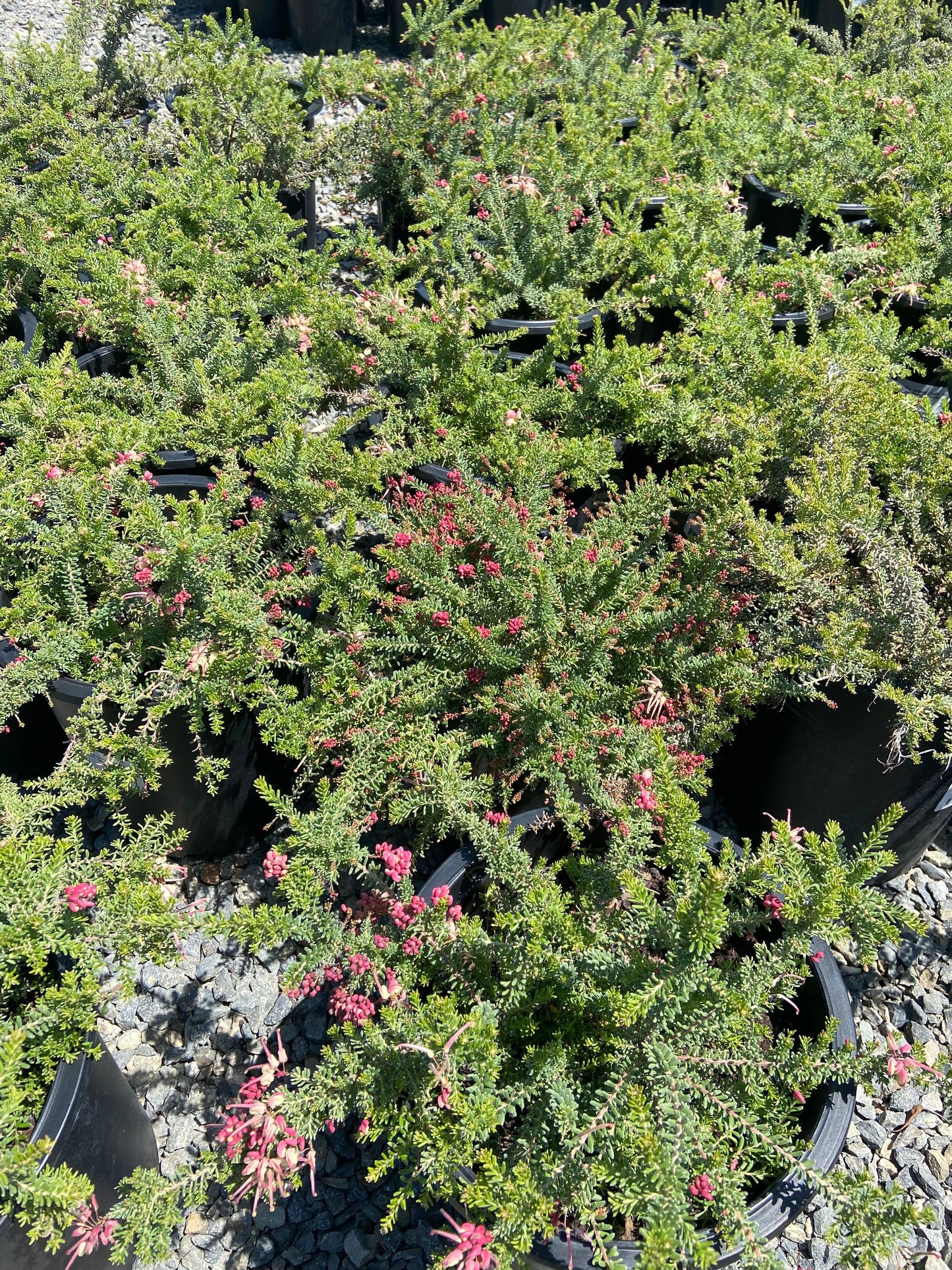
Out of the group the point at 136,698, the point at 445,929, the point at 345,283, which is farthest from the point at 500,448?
the point at 345,283

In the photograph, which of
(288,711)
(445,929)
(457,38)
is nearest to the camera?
(445,929)

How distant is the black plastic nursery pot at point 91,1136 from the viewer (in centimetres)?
151

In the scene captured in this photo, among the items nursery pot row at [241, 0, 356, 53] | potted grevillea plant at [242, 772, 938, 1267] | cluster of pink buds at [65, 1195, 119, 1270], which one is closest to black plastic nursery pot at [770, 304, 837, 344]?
potted grevillea plant at [242, 772, 938, 1267]

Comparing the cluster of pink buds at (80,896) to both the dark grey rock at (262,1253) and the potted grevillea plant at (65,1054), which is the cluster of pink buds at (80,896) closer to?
the potted grevillea plant at (65,1054)

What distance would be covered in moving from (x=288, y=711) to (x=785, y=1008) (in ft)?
4.26

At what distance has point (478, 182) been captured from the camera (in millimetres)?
3670

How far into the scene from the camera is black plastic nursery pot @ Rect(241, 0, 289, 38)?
6.86m

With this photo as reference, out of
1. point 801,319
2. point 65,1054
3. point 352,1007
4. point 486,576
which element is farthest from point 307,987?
point 801,319

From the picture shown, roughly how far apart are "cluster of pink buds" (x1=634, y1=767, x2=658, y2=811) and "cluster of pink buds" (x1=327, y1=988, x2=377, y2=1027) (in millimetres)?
704

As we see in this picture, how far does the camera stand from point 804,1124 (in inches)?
63.2

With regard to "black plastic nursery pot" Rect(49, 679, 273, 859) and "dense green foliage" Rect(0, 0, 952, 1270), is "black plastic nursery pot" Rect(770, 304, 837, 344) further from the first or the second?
"black plastic nursery pot" Rect(49, 679, 273, 859)

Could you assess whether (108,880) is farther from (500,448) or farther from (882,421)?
(882,421)

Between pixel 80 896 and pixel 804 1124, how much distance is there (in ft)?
4.66

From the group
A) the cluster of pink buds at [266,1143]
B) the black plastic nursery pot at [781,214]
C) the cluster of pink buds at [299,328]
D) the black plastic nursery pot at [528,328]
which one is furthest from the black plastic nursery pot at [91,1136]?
the black plastic nursery pot at [781,214]
